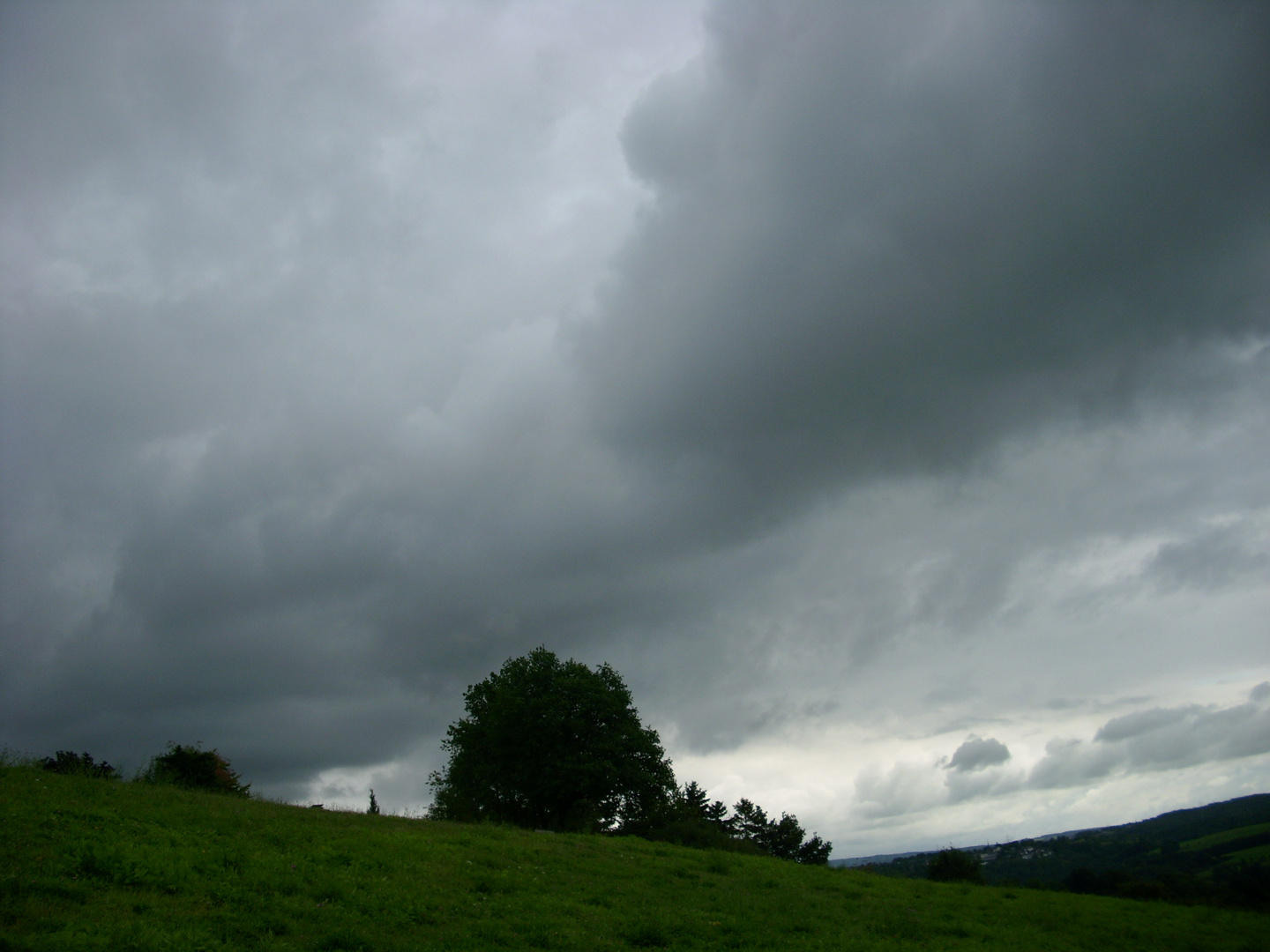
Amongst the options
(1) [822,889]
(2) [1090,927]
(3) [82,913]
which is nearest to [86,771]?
(3) [82,913]

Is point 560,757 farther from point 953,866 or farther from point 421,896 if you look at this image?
point 421,896

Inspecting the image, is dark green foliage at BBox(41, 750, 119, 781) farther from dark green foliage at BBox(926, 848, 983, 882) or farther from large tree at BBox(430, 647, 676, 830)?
dark green foliage at BBox(926, 848, 983, 882)

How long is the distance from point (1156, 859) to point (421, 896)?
331ft

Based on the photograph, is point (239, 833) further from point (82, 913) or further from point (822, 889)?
point (822, 889)

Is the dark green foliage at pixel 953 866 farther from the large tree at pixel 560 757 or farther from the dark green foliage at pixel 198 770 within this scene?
the dark green foliage at pixel 198 770

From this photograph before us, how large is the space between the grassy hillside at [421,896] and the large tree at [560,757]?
27185mm

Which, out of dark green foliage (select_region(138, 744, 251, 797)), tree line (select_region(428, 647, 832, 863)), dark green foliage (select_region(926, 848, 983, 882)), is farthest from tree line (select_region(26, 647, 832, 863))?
dark green foliage (select_region(138, 744, 251, 797))

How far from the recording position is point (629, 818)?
2251 inches

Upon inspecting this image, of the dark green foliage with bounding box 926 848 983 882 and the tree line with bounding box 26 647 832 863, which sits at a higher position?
the tree line with bounding box 26 647 832 863

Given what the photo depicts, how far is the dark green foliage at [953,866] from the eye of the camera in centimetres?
5106

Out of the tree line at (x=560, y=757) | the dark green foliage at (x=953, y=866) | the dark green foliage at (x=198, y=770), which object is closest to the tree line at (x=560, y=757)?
the tree line at (x=560, y=757)

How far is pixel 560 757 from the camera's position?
5541cm

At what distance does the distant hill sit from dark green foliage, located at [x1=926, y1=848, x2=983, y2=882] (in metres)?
1.78

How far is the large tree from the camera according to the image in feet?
181
